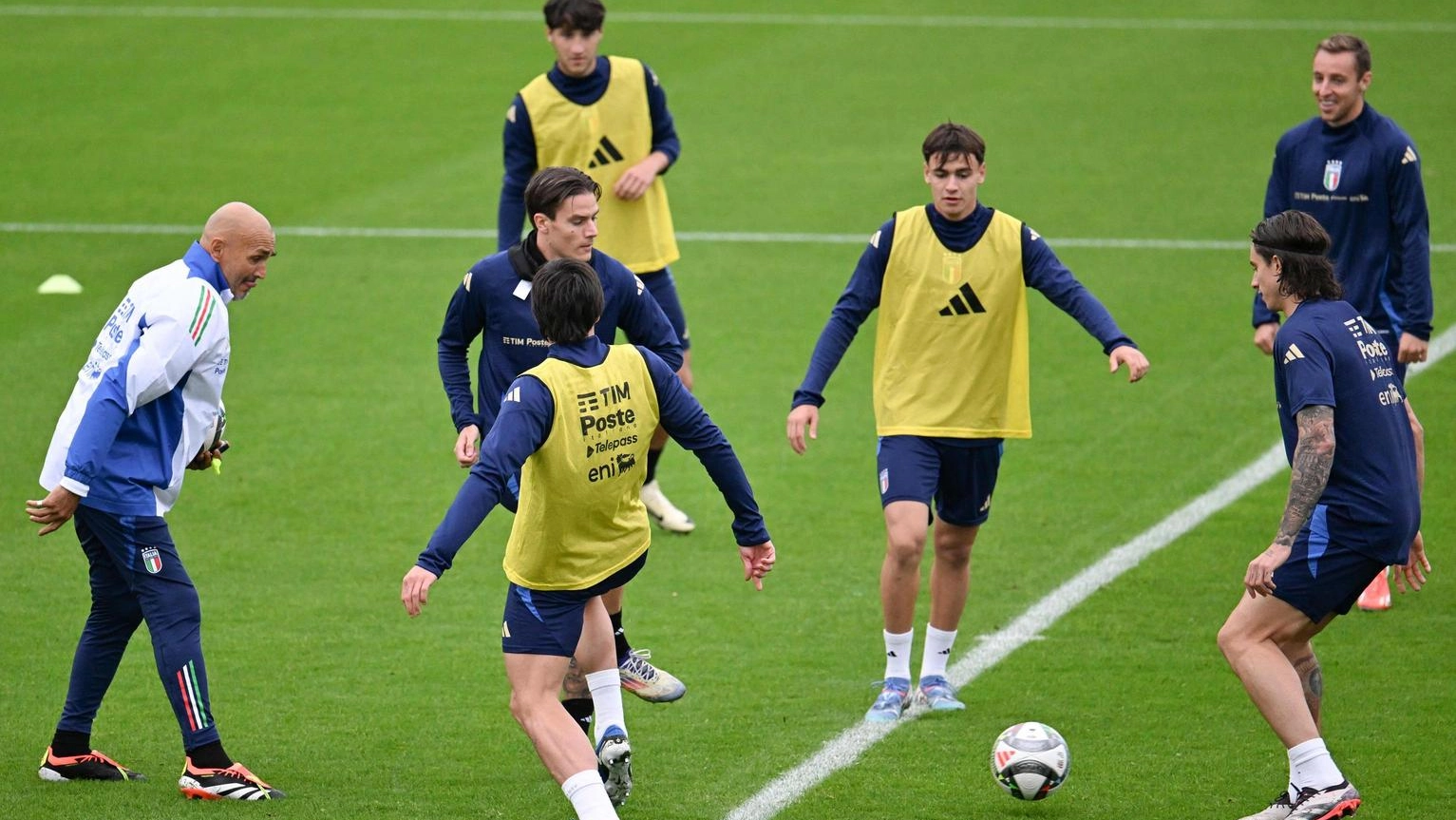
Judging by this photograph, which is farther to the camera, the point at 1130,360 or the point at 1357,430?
the point at 1130,360

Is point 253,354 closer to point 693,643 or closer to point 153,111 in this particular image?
point 693,643

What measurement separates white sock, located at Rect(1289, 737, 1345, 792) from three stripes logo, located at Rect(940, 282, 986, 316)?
2.23 m

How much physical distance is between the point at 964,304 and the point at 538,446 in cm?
242

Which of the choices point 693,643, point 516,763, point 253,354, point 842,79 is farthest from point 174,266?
point 842,79

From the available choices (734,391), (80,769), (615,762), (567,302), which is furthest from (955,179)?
(734,391)

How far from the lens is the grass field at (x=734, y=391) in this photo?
7.25 meters

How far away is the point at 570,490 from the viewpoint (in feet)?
19.3

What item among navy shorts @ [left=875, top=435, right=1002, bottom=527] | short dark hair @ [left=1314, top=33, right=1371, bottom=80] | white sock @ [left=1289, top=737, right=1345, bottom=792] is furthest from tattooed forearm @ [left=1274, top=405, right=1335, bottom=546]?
short dark hair @ [left=1314, top=33, right=1371, bottom=80]

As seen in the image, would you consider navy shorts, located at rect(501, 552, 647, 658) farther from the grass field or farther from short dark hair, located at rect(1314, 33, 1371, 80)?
short dark hair, located at rect(1314, 33, 1371, 80)

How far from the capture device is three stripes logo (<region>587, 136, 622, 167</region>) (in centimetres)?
998

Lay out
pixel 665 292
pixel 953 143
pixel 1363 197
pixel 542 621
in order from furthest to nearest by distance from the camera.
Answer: pixel 665 292
pixel 1363 197
pixel 953 143
pixel 542 621

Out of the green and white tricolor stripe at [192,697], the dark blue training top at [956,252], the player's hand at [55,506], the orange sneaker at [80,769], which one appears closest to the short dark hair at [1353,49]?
the dark blue training top at [956,252]

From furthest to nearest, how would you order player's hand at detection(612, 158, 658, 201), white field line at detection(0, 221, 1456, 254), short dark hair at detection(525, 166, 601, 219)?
white field line at detection(0, 221, 1456, 254), player's hand at detection(612, 158, 658, 201), short dark hair at detection(525, 166, 601, 219)

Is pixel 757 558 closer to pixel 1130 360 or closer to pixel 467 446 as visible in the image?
pixel 467 446
